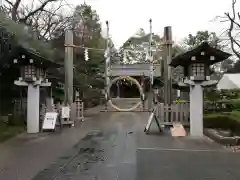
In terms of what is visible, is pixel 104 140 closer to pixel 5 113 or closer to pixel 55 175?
pixel 55 175

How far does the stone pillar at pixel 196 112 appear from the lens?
15091mm

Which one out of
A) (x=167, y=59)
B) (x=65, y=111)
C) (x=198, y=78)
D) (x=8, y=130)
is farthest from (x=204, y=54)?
(x=8, y=130)

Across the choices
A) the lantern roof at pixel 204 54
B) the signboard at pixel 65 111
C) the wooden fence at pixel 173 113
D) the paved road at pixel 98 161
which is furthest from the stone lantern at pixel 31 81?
the lantern roof at pixel 204 54

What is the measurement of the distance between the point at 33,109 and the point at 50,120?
3.14 feet

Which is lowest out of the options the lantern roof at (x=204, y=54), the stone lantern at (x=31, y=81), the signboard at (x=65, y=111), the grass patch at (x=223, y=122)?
the grass patch at (x=223, y=122)

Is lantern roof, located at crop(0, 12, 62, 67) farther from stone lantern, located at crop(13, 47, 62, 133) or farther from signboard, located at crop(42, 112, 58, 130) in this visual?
signboard, located at crop(42, 112, 58, 130)

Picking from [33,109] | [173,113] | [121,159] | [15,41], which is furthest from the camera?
[173,113]

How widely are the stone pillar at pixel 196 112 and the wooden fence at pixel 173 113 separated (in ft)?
7.11

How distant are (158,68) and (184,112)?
16.9 metres

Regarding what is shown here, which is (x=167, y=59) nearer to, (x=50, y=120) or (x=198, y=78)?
(x=198, y=78)

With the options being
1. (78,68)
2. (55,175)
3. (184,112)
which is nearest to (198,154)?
(55,175)

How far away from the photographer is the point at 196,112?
15234 millimetres

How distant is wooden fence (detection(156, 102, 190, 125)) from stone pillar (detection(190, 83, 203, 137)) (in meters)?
2.17

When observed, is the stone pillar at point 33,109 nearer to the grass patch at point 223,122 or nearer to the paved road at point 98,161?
the paved road at point 98,161
